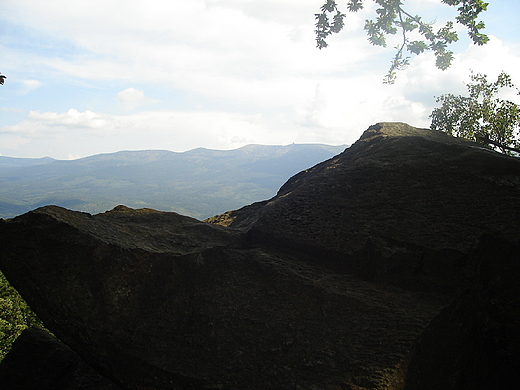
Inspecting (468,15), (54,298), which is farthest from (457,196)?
(468,15)

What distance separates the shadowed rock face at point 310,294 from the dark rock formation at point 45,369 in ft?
1.63

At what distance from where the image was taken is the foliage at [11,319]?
13789mm

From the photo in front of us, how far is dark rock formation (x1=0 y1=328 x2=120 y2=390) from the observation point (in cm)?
884

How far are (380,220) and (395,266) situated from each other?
57.5 inches

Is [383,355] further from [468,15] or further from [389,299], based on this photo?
[468,15]

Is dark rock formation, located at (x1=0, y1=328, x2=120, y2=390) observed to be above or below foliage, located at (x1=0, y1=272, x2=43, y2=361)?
above

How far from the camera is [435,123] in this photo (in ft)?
103

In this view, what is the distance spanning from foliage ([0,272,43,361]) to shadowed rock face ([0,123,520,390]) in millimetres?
6955

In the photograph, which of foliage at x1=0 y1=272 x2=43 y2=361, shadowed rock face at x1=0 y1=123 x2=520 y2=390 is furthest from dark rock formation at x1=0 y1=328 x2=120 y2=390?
foliage at x1=0 y1=272 x2=43 y2=361

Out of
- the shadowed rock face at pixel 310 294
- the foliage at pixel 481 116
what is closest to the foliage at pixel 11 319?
the shadowed rock face at pixel 310 294

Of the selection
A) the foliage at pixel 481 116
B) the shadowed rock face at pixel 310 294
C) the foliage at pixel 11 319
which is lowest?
the foliage at pixel 11 319

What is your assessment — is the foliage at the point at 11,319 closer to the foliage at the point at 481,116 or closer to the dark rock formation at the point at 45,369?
the dark rock formation at the point at 45,369

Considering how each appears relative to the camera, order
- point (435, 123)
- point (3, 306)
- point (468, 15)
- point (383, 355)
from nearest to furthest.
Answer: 1. point (383, 355)
2. point (3, 306)
3. point (468, 15)
4. point (435, 123)

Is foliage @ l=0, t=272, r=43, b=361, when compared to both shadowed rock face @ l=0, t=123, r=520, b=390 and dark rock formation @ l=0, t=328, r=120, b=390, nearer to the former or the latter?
dark rock formation @ l=0, t=328, r=120, b=390
